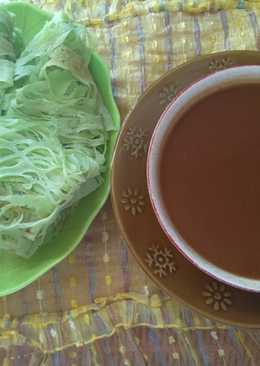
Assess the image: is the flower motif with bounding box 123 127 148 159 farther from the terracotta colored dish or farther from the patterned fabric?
the patterned fabric

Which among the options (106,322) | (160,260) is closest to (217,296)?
(160,260)

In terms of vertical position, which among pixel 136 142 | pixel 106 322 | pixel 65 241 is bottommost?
pixel 106 322

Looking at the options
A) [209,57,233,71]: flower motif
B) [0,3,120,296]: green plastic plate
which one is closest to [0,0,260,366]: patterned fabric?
[0,3,120,296]: green plastic plate

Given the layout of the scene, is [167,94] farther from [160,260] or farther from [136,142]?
[160,260]

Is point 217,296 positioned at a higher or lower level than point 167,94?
lower

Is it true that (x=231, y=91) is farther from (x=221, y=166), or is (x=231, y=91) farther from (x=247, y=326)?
(x=247, y=326)

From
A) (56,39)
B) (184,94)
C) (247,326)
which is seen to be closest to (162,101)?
(184,94)

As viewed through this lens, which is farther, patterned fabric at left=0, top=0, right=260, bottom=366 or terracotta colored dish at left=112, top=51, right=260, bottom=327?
patterned fabric at left=0, top=0, right=260, bottom=366
